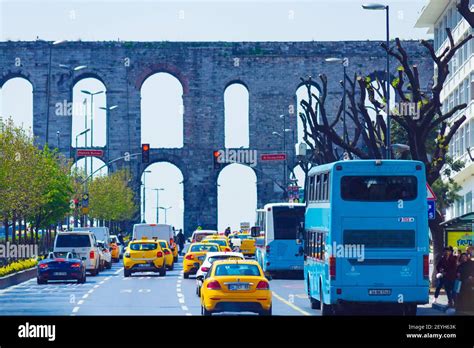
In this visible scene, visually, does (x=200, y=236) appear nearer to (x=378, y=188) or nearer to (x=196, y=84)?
(x=196, y=84)

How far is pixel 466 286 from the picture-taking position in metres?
31.9

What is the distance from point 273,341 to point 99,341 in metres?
2.52

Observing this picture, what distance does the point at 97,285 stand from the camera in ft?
157

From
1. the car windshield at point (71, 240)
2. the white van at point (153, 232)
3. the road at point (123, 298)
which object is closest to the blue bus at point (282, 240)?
the road at point (123, 298)

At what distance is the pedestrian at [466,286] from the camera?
104 feet

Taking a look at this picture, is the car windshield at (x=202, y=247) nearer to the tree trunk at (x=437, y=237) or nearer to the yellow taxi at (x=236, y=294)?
the tree trunk at (x=437, y=237)

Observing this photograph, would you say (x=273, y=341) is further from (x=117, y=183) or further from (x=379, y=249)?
(x=117, y=183)

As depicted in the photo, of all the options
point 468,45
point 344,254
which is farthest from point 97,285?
point 468,45

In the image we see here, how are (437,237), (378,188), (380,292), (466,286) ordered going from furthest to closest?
(437,237), (466,286), (378,188), (380,292)

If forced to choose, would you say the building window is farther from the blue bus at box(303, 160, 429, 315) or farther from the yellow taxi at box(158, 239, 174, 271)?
the blue bus at box(303, 160, 429, 315)

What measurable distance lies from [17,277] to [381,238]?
955 inches

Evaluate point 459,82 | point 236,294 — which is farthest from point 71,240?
point 459,82

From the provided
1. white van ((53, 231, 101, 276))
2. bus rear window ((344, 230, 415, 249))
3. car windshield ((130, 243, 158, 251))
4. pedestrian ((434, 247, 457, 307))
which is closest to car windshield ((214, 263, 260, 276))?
bus rear window ((344, 230, 415, 249))

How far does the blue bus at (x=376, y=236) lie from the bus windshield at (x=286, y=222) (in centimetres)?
2297
